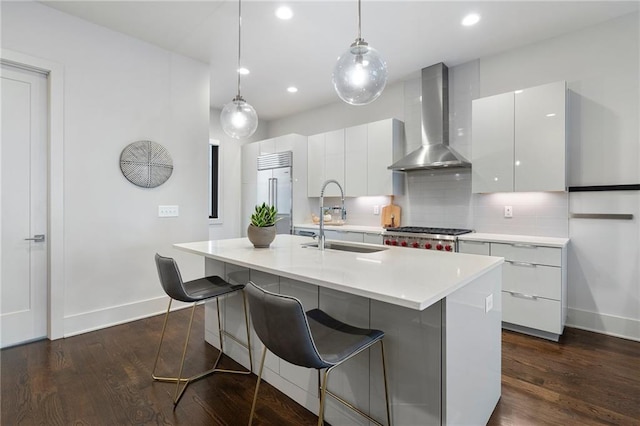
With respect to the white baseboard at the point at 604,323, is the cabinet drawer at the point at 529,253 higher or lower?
higher

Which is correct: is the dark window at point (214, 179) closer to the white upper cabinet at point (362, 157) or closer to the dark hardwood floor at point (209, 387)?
the white upper cabinet at point (362, 157)

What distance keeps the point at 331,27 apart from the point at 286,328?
288cm

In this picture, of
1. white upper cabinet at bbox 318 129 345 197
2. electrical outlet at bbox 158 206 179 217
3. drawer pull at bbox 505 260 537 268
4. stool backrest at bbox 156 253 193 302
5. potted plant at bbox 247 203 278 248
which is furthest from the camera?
white upper cabinet at bbox 318 129 345 197

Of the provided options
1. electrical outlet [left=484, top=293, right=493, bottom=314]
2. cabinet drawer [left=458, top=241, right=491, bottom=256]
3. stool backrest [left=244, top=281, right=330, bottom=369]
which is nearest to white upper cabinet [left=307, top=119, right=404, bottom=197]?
cabinet drawer [left=458, top=241, right=491, bottom=256]

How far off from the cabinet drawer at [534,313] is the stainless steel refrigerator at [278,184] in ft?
10.2

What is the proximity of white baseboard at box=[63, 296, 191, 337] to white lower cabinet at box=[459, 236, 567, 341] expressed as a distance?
350cm

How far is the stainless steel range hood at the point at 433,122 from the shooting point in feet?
12.4

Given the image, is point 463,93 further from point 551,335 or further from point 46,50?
point 46,50

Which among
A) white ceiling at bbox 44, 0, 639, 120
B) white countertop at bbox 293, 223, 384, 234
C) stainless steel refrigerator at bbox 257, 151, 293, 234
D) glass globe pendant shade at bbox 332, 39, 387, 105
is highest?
white ceiling at bbox 44, 0, 639, 120

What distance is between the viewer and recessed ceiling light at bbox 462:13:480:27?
2.85 meters

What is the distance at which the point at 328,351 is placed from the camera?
4.48 ft

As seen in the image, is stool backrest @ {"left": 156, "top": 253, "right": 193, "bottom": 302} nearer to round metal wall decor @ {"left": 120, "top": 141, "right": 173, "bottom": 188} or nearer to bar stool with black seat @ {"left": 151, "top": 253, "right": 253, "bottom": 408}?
bar stool with black seat @ {"left": 151, "top": 253, "right": 253, "bottom": 408}

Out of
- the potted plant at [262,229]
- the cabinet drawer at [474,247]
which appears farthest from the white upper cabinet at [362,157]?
the potted plant at [262,229]

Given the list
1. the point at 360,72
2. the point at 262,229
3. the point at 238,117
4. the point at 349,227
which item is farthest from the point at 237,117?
the point at 349,227
